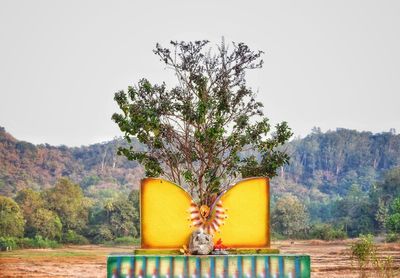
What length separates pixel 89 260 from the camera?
29.7 m

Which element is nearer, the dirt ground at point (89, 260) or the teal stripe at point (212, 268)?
the teal stripe at point (212, 268)

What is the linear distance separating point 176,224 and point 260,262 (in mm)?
1425

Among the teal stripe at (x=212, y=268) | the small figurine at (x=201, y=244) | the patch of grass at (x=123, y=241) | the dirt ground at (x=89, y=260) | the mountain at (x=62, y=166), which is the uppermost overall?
the mountain at (x=62, y=166)

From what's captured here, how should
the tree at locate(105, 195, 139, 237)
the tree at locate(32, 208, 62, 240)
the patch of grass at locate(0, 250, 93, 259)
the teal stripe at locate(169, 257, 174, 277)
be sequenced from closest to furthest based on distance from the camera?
1. the teal stripe at locate(169, 257, 174, 277)
2. the patch of grass at locate(0, 250, 93, 259)
3. the tree at locate(32, 208, 62, 240)
4. the tree at locate(105, 195, 139, 237)

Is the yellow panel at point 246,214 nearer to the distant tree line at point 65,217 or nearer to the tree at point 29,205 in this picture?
the distant tree line at point 65,217

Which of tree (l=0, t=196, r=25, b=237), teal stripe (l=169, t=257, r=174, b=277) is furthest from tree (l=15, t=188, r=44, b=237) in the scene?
teal stripe (l=169, t=257, r=174, b=277)

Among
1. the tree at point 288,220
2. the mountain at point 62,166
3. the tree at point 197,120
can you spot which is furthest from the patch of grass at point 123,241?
the tree at point 197,120

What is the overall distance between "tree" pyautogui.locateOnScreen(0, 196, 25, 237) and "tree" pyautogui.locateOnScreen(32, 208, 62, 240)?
2.19 feet

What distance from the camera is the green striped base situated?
6773 millimetres

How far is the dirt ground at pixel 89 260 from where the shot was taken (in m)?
25.5

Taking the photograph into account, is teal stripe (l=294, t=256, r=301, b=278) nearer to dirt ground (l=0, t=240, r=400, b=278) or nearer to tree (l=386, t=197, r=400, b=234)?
dirt ground (l=0, t=240, r=400, b=278)

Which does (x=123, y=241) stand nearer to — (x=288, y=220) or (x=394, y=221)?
(x=288, y=220)

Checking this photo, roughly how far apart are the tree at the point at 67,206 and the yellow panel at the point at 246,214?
1046 inches

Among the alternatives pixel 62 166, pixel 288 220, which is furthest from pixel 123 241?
pixel 62 166
